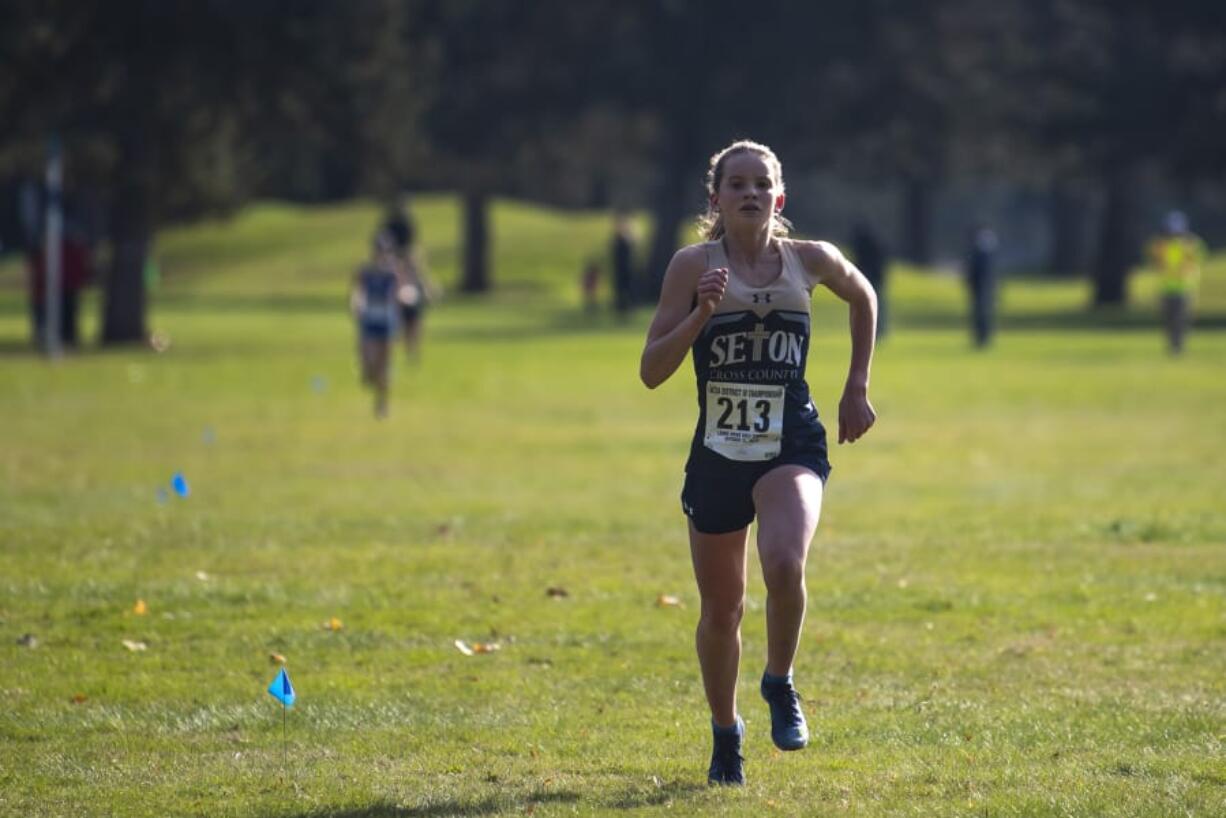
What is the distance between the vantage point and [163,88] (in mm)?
42938

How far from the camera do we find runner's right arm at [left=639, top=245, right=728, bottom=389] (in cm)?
729

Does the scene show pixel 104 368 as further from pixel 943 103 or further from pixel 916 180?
pixel 916 180

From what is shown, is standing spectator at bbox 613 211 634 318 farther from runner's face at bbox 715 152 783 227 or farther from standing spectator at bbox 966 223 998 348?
runner's face at bbox 715 152 783 227

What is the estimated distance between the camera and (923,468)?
1967 cm

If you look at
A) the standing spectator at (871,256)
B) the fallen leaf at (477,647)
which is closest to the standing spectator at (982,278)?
the standing spectator at (871,256)

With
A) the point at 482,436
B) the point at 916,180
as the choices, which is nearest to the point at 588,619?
the point at 482,436

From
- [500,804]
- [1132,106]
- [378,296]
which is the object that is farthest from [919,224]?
[500,804]

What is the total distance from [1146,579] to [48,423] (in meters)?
15.0

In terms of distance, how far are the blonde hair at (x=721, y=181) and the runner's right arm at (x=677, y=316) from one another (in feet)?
0.84

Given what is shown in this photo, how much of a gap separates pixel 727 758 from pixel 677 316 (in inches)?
57.3

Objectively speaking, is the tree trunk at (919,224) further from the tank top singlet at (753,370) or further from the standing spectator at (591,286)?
the tank top singlet at (753,370)

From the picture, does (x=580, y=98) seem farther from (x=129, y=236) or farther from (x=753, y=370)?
(x=753, y=370)

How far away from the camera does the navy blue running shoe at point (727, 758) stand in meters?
7.54

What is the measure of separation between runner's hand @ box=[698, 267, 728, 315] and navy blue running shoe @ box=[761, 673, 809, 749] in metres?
1.26
